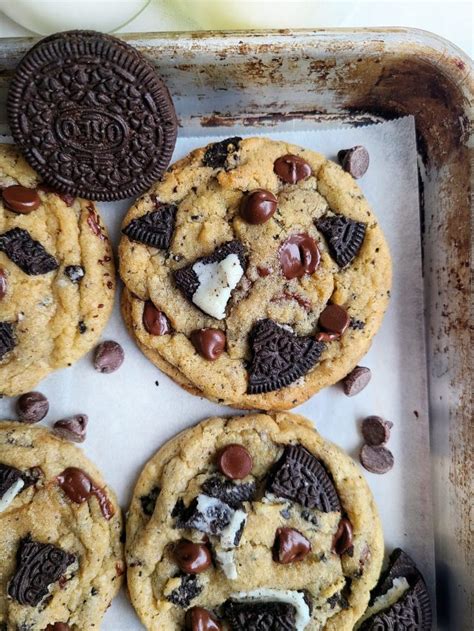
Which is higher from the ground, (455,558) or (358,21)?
(358,21)

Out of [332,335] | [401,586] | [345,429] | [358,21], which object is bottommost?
[401,586]

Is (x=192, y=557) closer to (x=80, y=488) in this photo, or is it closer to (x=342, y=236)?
(x=80, y=488)

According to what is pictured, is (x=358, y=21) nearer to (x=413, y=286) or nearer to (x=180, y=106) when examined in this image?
(x=180, y=106)

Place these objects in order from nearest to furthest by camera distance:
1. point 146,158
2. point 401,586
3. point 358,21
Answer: point 146,158 < point 401,586 < point 358,21

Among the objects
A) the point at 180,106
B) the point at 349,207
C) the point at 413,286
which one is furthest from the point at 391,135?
the point at 180,106

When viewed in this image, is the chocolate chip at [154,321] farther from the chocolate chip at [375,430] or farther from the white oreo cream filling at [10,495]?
the chocolate chip at [375,430]

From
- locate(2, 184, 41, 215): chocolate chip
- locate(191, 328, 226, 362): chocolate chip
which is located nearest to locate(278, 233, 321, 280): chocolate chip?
locate(191, 328, 226, 362): chocolate chip

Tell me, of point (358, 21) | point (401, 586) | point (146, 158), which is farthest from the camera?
point (358, 21)

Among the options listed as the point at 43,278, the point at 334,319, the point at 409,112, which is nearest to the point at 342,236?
the point at 334,319
